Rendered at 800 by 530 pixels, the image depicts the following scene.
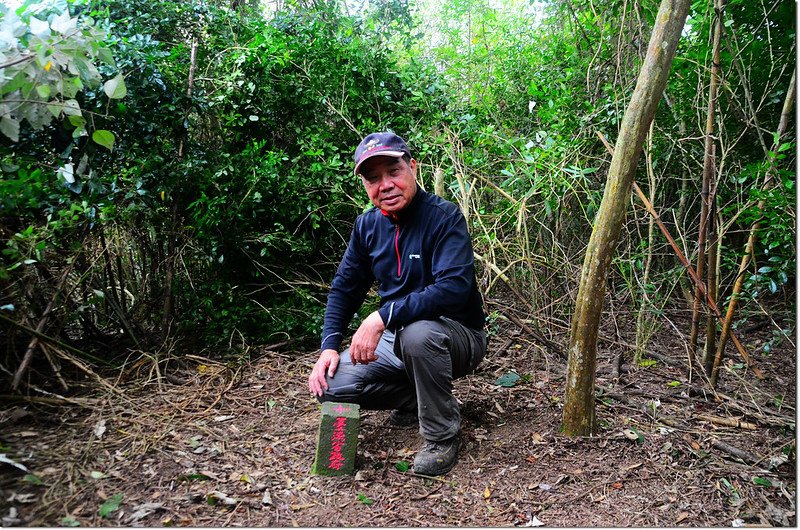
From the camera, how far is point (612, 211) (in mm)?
2391

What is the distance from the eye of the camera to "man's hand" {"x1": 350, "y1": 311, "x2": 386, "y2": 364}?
7.82ft

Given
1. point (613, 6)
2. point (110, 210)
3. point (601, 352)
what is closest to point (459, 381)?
point (601, 352)

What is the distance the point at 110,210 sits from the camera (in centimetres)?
290

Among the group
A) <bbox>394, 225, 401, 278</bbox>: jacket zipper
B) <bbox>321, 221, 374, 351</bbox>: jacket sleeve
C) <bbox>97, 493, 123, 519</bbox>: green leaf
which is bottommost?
<bbox>97, 493, 123, 519</bbox>: green leaf

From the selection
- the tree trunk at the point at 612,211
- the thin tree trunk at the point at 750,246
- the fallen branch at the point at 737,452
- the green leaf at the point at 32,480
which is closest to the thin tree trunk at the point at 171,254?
the green leaf at the point at 32,480

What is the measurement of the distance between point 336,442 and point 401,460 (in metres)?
0.38

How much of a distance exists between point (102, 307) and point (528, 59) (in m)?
4.41

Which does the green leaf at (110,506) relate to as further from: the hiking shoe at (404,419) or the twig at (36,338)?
the hiking shoe at (404,419)

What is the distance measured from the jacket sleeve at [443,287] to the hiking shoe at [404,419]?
70cm

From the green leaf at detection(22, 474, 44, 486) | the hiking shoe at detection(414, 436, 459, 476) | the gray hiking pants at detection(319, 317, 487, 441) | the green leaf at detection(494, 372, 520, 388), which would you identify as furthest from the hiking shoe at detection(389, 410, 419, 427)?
the green leaf at detection(22, 474, 44, 486)

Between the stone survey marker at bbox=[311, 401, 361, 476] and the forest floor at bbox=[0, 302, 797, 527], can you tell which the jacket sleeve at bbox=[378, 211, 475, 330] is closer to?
the stone survey marker at bbox=[311, 401, 361, 476]

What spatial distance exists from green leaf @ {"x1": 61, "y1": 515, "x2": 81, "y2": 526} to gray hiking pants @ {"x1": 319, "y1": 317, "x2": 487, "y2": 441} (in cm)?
112

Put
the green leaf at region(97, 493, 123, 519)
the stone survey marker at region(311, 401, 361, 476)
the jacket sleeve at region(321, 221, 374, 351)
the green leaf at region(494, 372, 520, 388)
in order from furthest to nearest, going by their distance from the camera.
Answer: the green leaf at region(494, 372, 520, 388) < the jacket sleeve at region(321, 221, 374, 351) < the stone survey marker at region(311, 401, 361, 476) < the green leaf at region(97, 493, 123, 519)

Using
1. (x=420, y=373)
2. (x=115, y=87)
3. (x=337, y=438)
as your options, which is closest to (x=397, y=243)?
(x=420, y=373)
